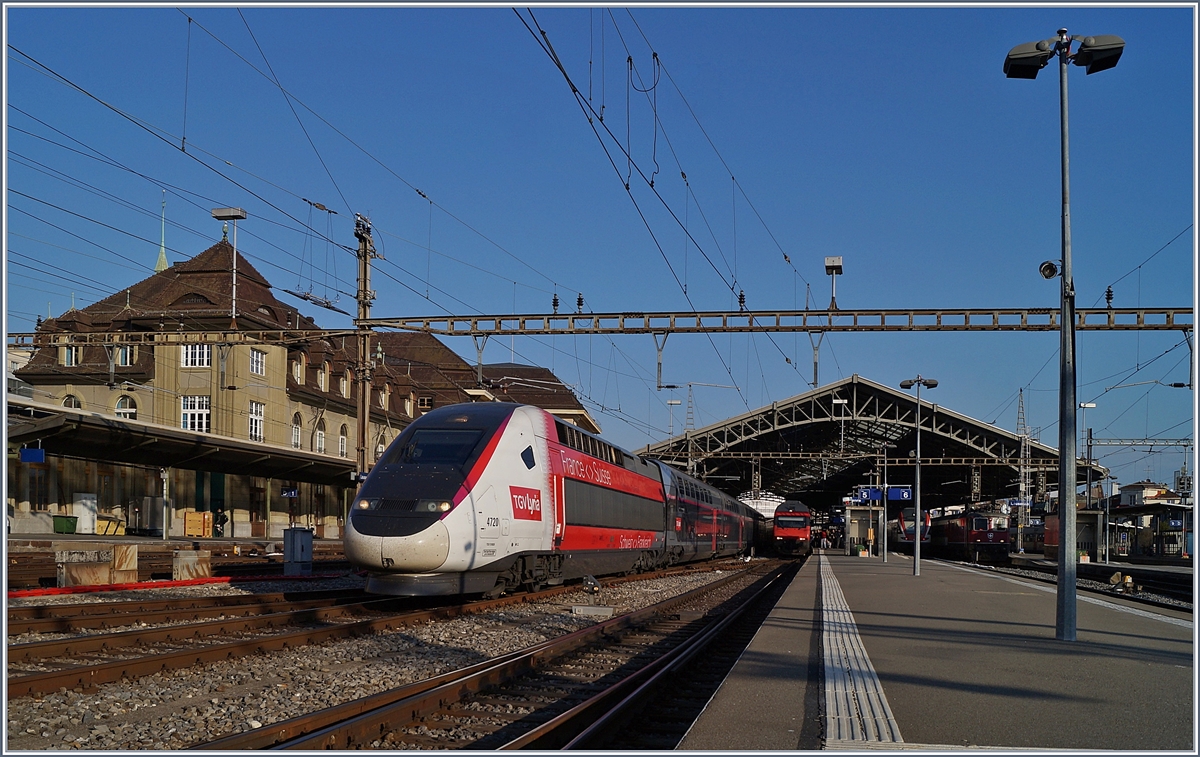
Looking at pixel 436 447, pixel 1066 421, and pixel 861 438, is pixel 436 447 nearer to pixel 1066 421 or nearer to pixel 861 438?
pixel 1066 421

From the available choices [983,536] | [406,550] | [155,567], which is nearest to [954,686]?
[406,550]

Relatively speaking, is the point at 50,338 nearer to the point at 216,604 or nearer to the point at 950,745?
the point at 216,604

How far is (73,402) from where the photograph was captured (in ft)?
165

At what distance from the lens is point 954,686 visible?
9.55 m

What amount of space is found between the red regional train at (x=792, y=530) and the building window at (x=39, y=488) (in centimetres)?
4020

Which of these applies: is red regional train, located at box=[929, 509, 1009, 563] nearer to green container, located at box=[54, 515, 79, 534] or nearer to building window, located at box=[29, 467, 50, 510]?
green container, located at box=[54, 515, 79, 534]

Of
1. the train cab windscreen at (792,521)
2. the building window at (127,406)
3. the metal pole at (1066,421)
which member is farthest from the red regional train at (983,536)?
the building window at (127,406)

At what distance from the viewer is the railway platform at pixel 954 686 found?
7.46m

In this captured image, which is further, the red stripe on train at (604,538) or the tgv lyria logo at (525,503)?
the red stripe on train at (604,538)

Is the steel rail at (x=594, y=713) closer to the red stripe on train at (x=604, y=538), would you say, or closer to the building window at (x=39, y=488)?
the red stripe on train at (x=604, y=538)

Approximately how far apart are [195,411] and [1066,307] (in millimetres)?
44721

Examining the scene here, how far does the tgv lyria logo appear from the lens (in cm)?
1744

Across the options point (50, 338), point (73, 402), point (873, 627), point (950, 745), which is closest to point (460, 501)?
point (873, 627)

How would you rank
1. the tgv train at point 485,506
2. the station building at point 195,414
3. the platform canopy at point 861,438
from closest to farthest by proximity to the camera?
the tgv train at point 485,506, the station building at point 195,414, the platform canopy at point 861,438
